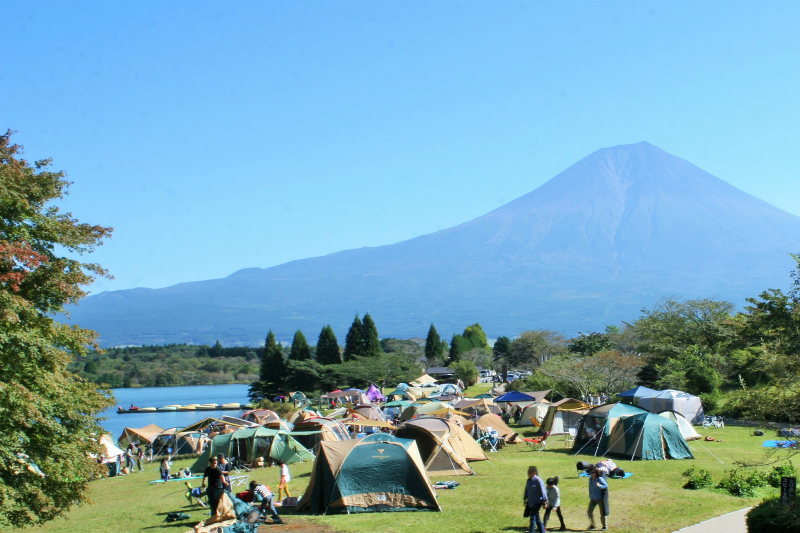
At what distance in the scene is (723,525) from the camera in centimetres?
1096

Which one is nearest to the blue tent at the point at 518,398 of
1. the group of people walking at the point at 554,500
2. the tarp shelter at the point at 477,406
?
the tarp shelter at the point at 477,406

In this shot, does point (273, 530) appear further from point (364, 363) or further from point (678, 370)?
point (364, 363)

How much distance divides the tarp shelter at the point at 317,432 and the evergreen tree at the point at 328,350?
42477mm

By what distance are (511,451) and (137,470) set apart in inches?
551

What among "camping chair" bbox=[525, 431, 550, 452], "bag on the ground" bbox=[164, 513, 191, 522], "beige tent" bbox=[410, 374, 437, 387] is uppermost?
"bag on the ground" bbox=[164, 513, 191, 522]

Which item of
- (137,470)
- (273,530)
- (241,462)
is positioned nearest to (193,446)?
(137,470)

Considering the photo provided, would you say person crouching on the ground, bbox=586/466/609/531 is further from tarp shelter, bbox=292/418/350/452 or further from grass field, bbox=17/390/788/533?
tarp shelter, bbox=292/418/350/452

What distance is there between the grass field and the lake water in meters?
32.1

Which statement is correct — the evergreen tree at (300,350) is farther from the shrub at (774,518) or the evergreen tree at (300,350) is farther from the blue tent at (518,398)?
the shrub at (774,518)

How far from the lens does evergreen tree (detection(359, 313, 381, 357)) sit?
224 ft

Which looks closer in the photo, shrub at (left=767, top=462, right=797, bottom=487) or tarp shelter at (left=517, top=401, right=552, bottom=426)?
shrub at (left=767, top=462, right=797, bottom=487)

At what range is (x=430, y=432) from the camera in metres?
17.5

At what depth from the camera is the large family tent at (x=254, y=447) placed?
2172 centimetres

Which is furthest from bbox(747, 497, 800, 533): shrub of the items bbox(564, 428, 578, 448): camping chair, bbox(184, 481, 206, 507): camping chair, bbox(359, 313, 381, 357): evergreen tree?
bbox(359, 313, 381, 357): evergreen tree
